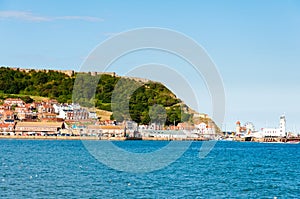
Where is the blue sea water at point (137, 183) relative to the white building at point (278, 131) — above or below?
below

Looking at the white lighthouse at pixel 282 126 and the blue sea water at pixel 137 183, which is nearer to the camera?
the blue sea water at pixel 137 183

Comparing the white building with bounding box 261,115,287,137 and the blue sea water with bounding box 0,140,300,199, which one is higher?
the white building with bounding box 261,115,287,137

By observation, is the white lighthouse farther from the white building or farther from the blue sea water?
the blue sea water

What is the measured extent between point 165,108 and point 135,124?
50.4 ft

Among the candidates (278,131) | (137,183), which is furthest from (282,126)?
(137,183)

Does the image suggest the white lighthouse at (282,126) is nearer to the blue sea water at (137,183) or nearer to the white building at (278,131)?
the white building at (278,131)

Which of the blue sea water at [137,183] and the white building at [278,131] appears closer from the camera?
the blue sea water at [137,183]

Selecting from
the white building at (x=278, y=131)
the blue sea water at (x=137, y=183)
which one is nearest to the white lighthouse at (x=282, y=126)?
the white building at (x=278, y=131)

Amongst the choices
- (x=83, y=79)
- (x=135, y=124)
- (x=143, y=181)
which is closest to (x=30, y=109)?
(x=83, y=79)

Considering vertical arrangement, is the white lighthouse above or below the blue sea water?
above

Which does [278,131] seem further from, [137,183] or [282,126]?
[137,183]

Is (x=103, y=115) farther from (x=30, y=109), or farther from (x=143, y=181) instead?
(x=143, y=181)

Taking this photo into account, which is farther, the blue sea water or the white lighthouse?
the white lighthouse

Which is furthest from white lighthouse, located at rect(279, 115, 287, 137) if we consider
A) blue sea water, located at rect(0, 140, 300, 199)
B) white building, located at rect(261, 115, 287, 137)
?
blue sea water, located at rect(0, 140, 300, 199)
